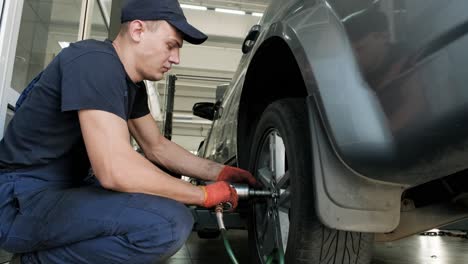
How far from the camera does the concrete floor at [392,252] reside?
8.96 ft

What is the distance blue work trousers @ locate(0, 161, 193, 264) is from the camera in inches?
50.3

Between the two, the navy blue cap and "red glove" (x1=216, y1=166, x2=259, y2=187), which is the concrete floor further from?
the navy blue cap

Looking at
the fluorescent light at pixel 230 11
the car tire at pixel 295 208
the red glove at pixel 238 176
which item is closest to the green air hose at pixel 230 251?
the car tire at pixel 295 208

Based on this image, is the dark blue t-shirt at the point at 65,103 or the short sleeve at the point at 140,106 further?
the short sleeve at the point at 140,106

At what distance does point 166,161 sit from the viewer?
1.94 meters

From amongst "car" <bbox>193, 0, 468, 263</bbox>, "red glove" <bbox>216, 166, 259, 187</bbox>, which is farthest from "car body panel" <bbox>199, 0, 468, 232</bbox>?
"red glove" <bbox>216, 166, 259, 187</bbox>

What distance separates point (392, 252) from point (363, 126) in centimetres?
271

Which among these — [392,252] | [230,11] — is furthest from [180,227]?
[230,11]

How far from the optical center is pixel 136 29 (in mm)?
1405

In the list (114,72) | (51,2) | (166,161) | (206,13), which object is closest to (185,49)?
(206,13)

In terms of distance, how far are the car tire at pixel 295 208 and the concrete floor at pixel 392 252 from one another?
3.88 ft

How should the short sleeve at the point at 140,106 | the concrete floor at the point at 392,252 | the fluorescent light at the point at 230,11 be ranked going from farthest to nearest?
1. the fluorescent light at the point at 230,11
2. the concrete floor at the point at 392,252
3. the short sleeve at the point at 140,106

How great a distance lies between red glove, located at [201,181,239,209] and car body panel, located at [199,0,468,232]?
0.43 m

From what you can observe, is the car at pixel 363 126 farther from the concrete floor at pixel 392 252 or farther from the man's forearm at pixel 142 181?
the concrete floor at pixel 392 252
